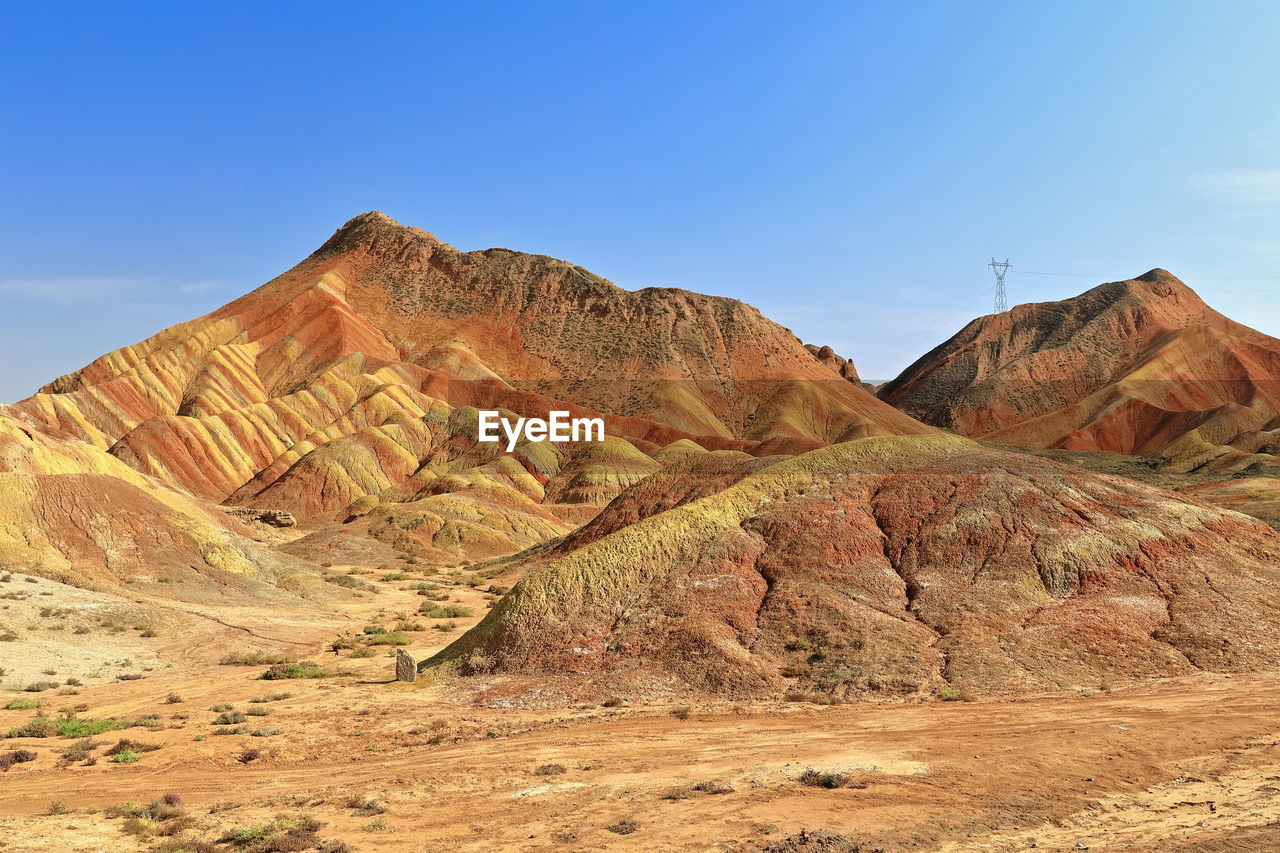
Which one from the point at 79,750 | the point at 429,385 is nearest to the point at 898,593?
the point at 79,750

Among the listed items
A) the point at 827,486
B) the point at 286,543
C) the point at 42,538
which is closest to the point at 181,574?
the point at 42,538

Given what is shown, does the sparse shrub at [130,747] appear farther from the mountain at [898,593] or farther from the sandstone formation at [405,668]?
the mountain at [898,593]

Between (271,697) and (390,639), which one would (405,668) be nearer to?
(271,697)

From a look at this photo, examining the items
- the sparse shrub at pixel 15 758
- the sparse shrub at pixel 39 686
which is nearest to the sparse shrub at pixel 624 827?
the sparse shrub at pixel 15 758

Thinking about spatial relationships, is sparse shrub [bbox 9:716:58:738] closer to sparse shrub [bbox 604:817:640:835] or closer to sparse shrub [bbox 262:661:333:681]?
sparse shrub [bbox 262:661:333:681]

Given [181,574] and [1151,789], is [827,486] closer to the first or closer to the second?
[1151,789]

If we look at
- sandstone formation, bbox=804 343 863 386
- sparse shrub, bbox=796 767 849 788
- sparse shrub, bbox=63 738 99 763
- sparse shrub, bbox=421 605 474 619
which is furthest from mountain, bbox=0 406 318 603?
sandstone formation, bbox=804 343 863 386

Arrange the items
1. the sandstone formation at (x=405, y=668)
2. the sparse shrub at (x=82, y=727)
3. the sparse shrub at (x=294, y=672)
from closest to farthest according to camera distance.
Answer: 1. the sparse shrub at (x=82, y=727)
2. the sandstone formation at (x=405, y=668)
3. the sparse shrub at (x=294, y=672)
